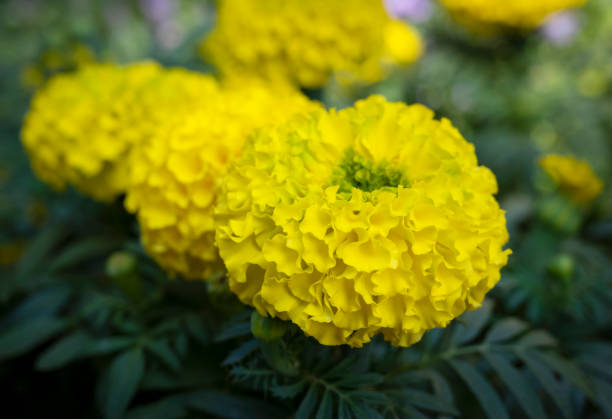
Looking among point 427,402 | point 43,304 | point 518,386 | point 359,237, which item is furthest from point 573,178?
point 43,304

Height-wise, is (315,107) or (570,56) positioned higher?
(570,56)

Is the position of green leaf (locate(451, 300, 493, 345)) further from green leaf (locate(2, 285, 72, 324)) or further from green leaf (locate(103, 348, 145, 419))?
green leaf (locate(2, 285, 72, 324))

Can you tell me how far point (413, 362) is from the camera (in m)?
0.80

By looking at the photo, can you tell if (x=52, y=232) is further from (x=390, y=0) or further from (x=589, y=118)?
(x=390, y=0)

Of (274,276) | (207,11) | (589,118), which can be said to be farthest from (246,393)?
(207,11)

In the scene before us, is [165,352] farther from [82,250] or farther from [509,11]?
[509,11]

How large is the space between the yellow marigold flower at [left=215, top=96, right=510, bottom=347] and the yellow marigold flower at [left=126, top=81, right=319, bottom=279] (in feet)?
0.47

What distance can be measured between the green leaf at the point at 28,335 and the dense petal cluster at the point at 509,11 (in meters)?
1.81

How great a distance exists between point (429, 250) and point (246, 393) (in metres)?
0.51

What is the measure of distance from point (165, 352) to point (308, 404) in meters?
0.35

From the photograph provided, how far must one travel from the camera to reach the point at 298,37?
1.14 m

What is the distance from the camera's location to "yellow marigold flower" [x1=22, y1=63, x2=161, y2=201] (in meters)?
0.96

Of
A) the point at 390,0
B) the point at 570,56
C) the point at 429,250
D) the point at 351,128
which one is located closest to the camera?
the point at 429,250

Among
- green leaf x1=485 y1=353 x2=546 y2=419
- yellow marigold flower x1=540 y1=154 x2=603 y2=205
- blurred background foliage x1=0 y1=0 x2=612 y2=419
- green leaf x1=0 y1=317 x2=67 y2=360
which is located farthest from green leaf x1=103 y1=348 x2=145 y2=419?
yellow marigold flower x1=540 y1=154 x2=603 y2=205
